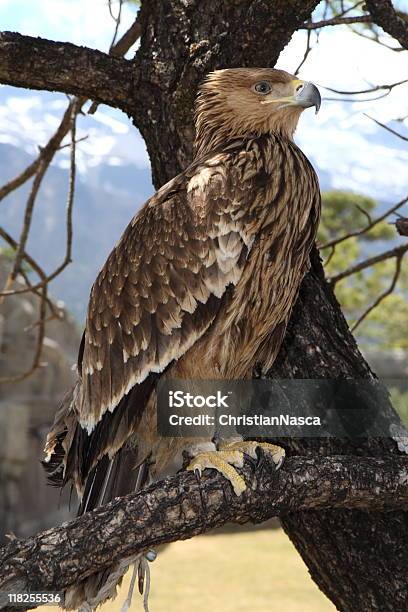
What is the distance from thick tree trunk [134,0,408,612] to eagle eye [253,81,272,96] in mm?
127

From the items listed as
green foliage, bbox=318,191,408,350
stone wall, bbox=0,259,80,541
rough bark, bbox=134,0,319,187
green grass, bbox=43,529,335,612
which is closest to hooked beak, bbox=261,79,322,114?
rough bark, bbox=134,0,319,187

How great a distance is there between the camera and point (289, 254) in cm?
232

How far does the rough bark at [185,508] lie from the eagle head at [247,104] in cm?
96

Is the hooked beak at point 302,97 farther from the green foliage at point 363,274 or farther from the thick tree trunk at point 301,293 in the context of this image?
the green foliage at point 363,274

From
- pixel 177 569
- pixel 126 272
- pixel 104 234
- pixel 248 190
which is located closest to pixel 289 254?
pixel 248 190

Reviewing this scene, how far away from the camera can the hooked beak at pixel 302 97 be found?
2432 millimetres

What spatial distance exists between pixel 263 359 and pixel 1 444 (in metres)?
8.17

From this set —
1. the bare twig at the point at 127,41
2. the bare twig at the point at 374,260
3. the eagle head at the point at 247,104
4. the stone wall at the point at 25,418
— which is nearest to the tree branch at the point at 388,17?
the eagle head at the point at 247,104

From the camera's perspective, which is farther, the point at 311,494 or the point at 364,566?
the point at 364,566

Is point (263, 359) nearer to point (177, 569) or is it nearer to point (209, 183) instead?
point (209, 183)

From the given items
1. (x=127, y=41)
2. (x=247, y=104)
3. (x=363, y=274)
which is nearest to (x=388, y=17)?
(x=247, y=104)

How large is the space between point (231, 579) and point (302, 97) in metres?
6.65

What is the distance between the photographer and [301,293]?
8.62 feet

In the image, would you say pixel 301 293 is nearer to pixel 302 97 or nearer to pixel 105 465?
pixel 302 97
